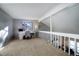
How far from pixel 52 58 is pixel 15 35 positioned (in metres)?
0.80

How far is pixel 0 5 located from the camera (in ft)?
6.24

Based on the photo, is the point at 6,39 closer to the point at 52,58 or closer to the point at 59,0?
the point at 52,58

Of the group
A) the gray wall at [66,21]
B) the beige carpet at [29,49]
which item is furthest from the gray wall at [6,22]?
the gray wall at [66,21]

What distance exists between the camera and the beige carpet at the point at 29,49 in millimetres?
1907

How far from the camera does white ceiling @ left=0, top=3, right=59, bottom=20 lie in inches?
75.5

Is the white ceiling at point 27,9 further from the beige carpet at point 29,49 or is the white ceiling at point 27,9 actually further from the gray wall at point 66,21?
the beige carpet at point 29,49

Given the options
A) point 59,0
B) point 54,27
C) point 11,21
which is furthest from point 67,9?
point 11,21

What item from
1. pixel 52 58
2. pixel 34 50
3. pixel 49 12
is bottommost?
pixel 52 58

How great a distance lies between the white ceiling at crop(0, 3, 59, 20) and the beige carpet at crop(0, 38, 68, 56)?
0.47m

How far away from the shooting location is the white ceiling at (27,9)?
192 cm

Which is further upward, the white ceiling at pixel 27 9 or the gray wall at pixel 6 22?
the white ceiling at pixel 27 9

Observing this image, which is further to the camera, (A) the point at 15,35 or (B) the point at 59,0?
(A) the point at 15,35

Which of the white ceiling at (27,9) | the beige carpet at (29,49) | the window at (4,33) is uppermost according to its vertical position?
the white ceiling at (27,9)

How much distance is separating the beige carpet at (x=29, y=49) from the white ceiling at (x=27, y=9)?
468mm
